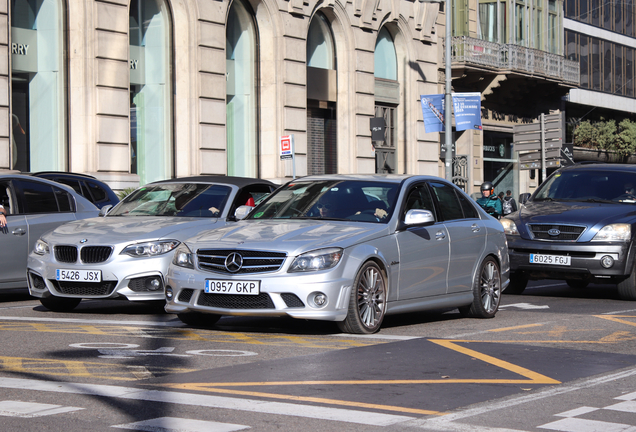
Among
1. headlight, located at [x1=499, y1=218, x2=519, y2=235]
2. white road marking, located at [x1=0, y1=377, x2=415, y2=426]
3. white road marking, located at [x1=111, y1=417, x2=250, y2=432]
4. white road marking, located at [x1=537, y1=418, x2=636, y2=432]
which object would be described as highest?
headlight, located at [x1=499, y1=218, x2=519, y2=235]

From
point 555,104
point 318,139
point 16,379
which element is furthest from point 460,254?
point 555,104

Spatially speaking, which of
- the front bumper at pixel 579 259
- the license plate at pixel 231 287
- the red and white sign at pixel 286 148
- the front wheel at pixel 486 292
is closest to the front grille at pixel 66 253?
→ the license plate at pixel 231 287

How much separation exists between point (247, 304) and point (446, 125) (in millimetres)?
22345

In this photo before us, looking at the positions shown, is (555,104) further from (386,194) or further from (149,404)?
(149,404)

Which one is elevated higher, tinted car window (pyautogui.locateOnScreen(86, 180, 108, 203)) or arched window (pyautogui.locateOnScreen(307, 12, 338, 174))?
arched window (pyautogui.locateOnScreen(307, 12, 338, 174))

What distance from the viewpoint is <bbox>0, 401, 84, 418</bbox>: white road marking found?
5281 millimetres

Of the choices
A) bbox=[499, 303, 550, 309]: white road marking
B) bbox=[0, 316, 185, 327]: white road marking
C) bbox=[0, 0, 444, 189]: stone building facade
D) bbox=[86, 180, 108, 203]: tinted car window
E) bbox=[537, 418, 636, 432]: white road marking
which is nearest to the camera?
bbox=[537, 418, 636, 432]: white road marking

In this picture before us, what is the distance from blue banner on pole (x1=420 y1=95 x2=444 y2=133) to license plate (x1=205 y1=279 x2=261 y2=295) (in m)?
22.8

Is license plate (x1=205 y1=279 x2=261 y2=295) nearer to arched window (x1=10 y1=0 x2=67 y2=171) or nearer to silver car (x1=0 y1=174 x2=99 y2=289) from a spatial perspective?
silver car (x1=0 y1=174 x2=99 y2=289)

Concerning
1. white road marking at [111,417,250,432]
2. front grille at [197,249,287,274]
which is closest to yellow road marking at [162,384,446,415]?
white road marking at [111,417,250,432]

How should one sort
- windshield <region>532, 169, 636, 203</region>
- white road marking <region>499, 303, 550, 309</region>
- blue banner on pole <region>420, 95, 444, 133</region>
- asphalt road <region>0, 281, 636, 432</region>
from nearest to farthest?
asphalt road <region>0, 281, 636, 432</region> < white road marking <region>499, 303, 550, 309</region> < windshield <region>532, 169, 636, 203</region> < blue banner on pole <region>420, 95, 444, 133</region>

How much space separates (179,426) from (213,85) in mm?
21703

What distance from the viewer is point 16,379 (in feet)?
20.9

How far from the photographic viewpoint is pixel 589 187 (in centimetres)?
1431
